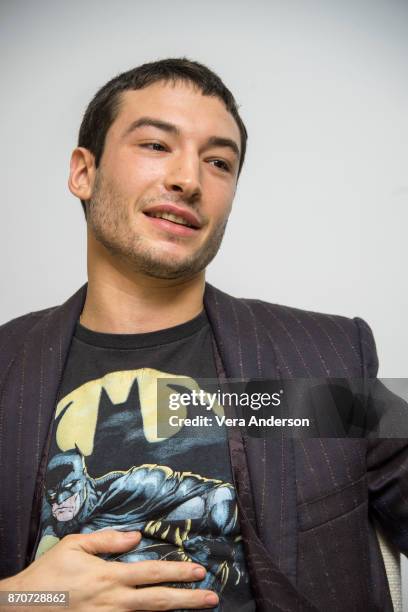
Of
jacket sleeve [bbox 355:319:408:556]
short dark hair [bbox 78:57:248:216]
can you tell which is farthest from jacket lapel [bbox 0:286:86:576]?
jacket sleeve [bbox 355:319:408:556]

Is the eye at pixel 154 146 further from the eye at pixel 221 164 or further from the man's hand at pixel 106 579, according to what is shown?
the man's hand at pixel 106 579

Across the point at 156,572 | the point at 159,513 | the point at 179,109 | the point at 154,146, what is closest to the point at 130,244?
the point at 154,146

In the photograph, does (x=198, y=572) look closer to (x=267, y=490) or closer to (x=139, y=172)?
(x=267, y=490)

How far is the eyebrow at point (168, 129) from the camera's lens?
1673mm

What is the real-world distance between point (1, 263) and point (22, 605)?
142 centimetres

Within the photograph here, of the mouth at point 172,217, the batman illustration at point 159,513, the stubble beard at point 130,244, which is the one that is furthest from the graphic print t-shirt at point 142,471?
the mouth at point 172,217

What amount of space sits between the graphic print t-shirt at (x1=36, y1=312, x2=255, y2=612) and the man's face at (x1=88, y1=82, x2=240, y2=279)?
0.24m

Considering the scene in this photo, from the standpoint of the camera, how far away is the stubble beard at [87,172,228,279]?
1648 mm

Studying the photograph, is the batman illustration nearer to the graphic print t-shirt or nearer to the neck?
the graphic print t-shirt

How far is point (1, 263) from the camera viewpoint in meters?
2.46

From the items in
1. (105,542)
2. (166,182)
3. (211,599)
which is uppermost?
(166,182)

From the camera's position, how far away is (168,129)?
65.9 inches

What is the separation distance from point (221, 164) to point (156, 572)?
1040 mm

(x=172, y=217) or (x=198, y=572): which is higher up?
(x=172, y=217)
